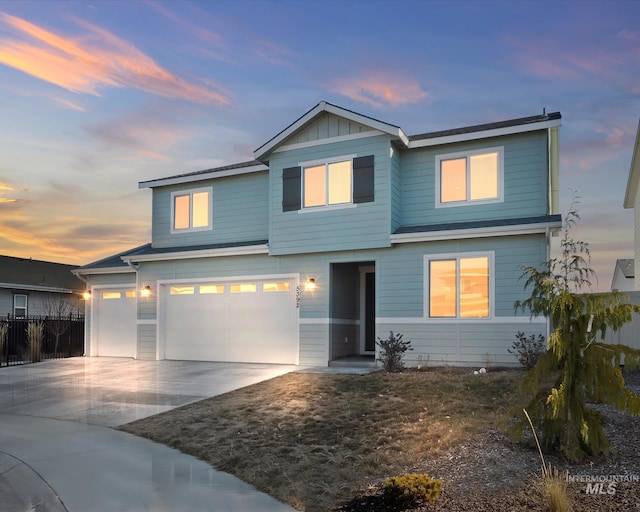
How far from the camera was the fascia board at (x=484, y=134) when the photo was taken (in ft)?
42.6

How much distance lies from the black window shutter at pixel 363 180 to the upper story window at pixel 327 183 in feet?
0.61

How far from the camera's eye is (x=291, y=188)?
599 inches

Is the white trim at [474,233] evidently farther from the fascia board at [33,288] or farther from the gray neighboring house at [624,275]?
the gray neighboring house at [624,275]

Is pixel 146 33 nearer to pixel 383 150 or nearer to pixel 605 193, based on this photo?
pixel 383 150

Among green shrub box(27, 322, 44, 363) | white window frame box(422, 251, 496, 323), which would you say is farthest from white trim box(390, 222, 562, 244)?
green shrub box(27, 322, 44, 363)

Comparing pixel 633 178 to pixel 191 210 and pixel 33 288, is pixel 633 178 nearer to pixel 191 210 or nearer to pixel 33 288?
pixel 191 210

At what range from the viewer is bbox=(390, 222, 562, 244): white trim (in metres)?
12.4

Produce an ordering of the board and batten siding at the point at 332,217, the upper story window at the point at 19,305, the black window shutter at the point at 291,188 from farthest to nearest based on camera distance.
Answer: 1. the upper story window at the point at 19,305
2. the black window shutter at the point at 291,188
3. the board and batten siding at the point at 332,217

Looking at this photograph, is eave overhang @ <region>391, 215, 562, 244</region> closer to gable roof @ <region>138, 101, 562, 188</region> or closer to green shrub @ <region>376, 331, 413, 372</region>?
gable roof @ <region>138, 101, 562, 188</region>

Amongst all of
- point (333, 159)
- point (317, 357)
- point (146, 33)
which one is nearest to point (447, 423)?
point (317, 357)

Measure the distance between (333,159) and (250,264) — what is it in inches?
150

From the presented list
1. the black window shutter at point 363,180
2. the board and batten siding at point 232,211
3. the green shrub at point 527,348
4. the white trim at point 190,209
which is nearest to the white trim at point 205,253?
the board and batten siding at point 232,211

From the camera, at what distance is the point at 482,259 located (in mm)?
13188

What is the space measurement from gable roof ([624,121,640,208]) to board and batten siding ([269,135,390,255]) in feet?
33.8
